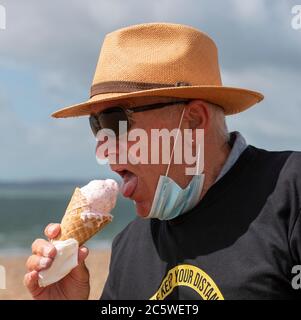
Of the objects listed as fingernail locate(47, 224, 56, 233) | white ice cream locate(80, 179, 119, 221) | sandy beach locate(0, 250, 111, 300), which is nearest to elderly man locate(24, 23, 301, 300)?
fingernail locate(47, 224, 56, 233)

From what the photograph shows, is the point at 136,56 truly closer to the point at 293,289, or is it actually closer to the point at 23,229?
the point at 293,289

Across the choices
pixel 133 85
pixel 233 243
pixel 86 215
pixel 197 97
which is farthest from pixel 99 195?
pixel 233 243

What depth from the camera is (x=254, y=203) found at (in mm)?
3143

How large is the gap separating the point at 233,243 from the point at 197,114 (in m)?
0.79

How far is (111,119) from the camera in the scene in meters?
3.54

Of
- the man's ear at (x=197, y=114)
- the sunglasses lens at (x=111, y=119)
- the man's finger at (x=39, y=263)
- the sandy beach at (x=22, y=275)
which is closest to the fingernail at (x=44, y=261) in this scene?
the man's finger at (x=39, y=263)

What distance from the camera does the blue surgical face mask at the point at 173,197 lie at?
11.1 ft

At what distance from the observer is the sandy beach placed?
14.1 meters

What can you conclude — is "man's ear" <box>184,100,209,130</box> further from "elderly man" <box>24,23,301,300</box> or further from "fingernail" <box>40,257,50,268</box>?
"fingernail" <box>40,257,50,268</box>

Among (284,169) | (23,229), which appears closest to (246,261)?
(284,169)

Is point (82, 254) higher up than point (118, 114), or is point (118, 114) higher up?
point (118, 114)

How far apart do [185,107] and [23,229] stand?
3412 cm

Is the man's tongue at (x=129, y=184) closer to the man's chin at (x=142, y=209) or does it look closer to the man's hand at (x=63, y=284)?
the man's chin at (x=142, y=209)

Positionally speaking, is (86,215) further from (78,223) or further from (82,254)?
(82,254)
